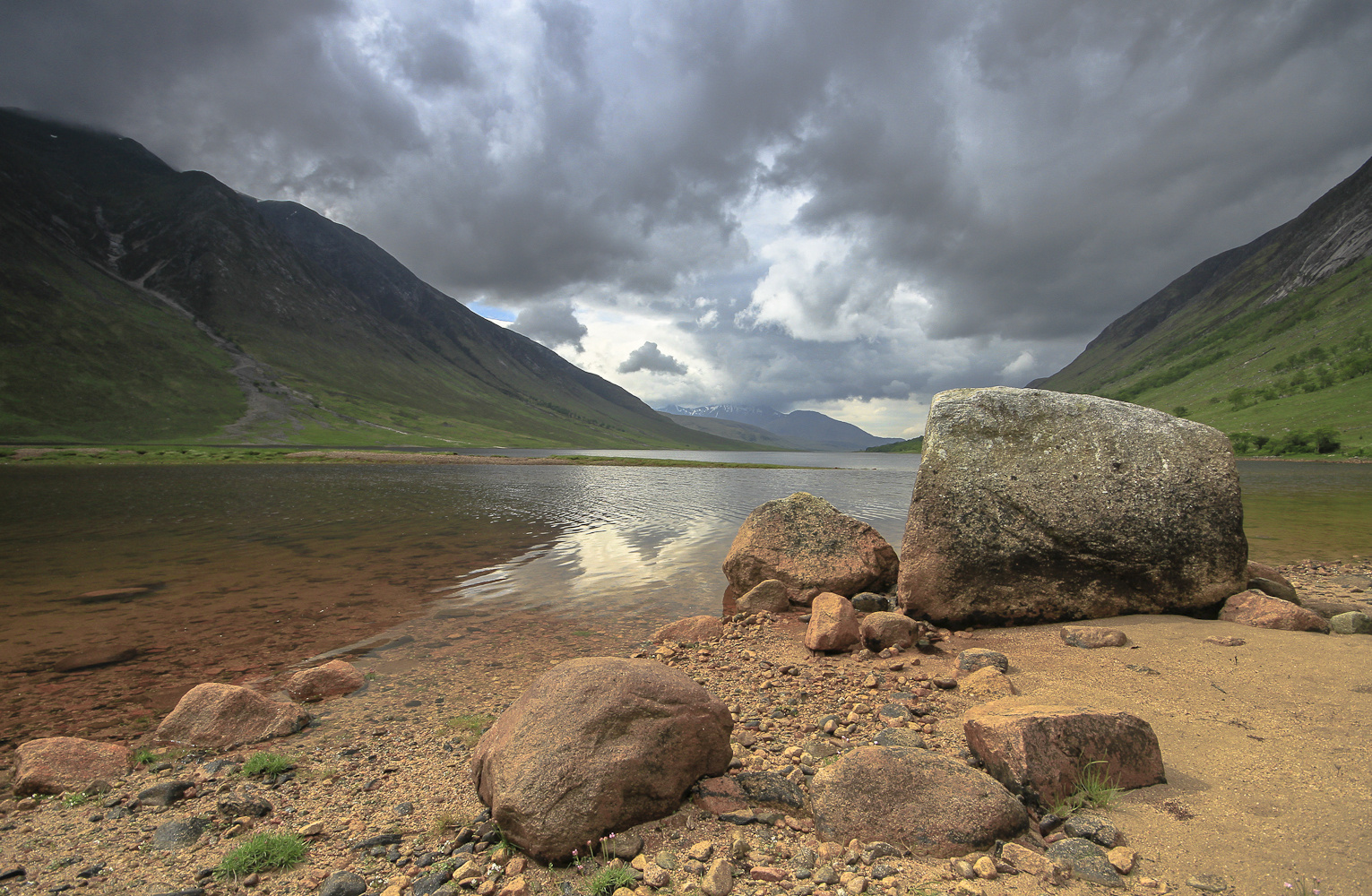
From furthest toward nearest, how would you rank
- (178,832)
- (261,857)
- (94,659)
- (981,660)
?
(94,659)
(981,660)
(178,832)
(261,857)

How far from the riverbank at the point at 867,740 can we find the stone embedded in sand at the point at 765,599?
8.94ft

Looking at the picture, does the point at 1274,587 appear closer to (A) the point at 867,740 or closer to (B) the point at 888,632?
(B) the point at 888,632

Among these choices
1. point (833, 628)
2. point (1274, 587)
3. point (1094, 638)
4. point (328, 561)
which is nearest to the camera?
point (1094, 638)

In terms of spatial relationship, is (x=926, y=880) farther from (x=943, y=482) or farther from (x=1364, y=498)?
(x=1364, y=498)

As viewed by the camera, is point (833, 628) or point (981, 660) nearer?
point (981, 660)

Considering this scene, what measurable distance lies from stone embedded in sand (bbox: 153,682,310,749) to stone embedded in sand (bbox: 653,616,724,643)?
7.04 metres

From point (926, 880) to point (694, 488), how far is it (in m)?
55.0

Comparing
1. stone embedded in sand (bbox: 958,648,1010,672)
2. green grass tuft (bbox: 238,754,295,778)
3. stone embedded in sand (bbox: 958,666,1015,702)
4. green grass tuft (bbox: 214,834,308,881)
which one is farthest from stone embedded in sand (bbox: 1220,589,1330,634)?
green grass tuft (bbox: 238,754,295,778)

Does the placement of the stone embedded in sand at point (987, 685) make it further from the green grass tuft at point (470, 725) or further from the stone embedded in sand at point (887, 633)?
the green grass tuft at point (470, 725)

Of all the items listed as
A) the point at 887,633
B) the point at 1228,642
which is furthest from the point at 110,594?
the point at 1228,642

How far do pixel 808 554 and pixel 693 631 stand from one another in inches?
184

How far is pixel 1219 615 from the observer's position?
1120 cm

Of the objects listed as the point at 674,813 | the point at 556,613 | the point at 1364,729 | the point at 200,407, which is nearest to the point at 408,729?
the point at 674,813

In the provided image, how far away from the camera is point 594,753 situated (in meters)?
6.00
